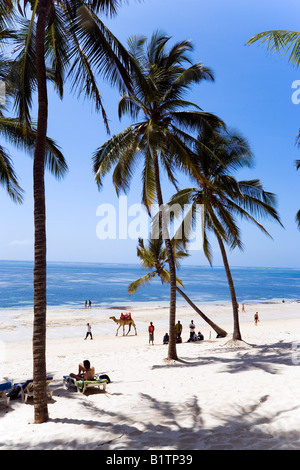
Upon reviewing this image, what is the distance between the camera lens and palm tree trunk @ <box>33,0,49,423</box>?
22.4 feet

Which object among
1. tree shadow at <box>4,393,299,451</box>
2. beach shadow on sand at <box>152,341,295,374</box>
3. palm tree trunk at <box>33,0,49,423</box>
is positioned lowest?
beach shadow on sand at <box>152,341,295,374</box>

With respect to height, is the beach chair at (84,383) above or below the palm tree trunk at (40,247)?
below

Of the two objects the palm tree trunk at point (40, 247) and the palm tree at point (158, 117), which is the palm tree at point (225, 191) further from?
the palm tree trunk at point (40, 247)

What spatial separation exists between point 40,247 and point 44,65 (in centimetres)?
373

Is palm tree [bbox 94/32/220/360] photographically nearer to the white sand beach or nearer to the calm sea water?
the white sand beach

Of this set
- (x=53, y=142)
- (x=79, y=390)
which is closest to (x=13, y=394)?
(x=79, y=390)

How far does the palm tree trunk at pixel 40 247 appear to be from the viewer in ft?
22.4

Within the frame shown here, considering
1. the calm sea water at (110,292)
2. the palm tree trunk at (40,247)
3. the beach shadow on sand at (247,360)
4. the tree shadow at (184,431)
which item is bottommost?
the calm sea water at (110,292)

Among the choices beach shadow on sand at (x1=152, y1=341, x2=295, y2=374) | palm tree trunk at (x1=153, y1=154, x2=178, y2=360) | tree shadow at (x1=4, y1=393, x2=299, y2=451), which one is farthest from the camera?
palm tree trunk at (x1=153, y1=154, x2=178, y2=360)

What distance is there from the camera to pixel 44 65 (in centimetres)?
724

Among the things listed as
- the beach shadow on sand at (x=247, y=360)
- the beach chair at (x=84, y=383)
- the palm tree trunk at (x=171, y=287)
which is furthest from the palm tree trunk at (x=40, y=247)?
the palm tree trunk at (x=171, y=287)

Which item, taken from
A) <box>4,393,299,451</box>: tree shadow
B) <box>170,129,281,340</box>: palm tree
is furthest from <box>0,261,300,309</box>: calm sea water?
<box>4,393,299,451</box>: tree shadow

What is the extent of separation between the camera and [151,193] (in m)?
14.3

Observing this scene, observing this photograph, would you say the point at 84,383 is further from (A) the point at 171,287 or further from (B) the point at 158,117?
(B) the point at 158,117
